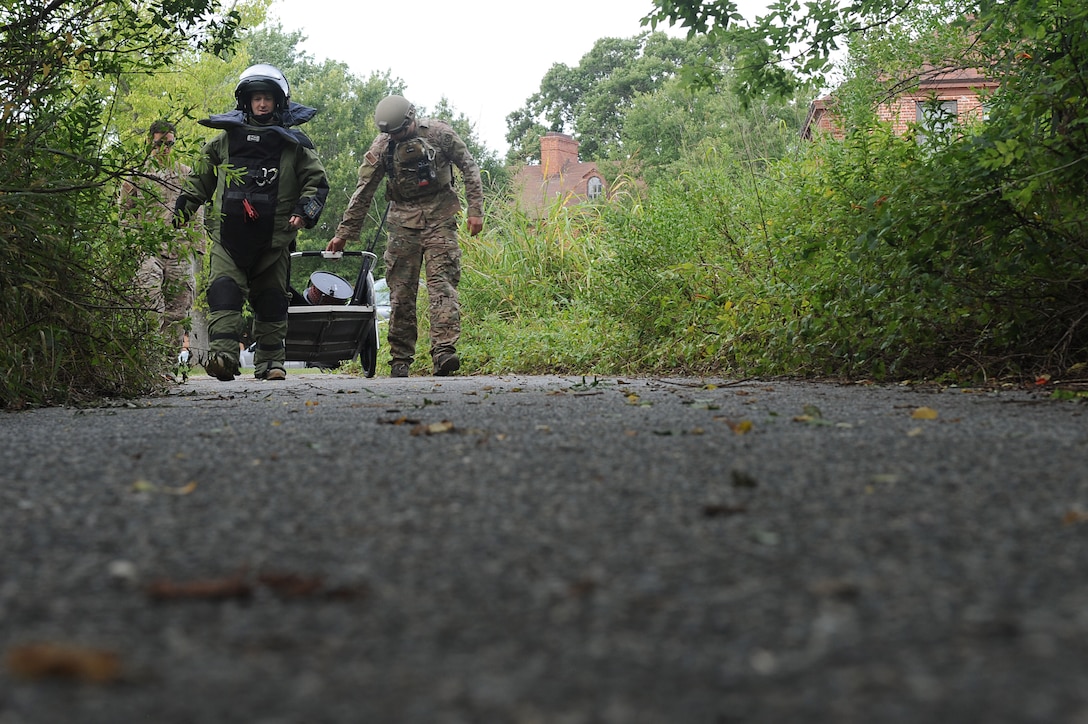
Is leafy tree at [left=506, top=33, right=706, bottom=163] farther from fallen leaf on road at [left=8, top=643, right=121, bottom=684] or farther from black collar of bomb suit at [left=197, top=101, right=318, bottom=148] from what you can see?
fallen leaf on road at [left=8, top=643, right=121, bottom=684]

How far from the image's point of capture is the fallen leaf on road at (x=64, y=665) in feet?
4.14

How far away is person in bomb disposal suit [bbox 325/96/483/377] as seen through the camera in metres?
10.1

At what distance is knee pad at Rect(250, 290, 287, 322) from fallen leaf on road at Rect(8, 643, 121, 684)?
23.5 ft

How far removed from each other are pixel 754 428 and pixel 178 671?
2.46 m

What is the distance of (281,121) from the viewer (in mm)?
8109

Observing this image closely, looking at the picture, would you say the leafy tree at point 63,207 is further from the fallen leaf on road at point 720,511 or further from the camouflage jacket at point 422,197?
the camouflage jacket at point 422,197

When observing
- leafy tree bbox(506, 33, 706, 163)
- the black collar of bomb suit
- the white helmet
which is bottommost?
the black collar of bomb suit

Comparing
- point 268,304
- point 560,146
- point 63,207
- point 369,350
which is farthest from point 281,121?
point 560,146

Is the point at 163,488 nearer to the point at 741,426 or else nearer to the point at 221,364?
the point at 741,426

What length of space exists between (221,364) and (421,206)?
118 inches

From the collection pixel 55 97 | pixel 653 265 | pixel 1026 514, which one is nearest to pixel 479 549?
pixel 1026 514

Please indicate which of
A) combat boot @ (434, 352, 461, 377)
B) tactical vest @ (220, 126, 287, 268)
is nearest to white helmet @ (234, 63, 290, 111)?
tactical vest @ (220, 126, 287, 268)

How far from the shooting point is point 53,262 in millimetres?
5125

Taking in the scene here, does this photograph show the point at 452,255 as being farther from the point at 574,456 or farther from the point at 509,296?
the point at 574,456
